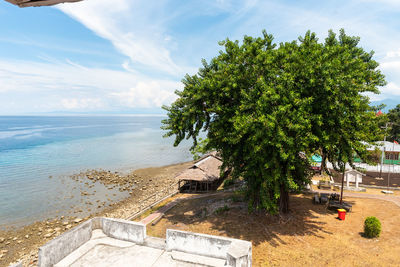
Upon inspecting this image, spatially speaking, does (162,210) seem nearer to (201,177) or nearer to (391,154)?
(201,177)

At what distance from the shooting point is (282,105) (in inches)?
437

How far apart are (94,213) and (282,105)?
22.0m

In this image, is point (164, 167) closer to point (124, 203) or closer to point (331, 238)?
point (124, 203)

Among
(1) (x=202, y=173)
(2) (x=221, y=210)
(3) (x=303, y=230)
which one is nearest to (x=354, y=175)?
(3) (x=303, y=230)

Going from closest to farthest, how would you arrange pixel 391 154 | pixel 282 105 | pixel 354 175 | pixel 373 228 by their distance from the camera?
1. pixel 282 105
2. pixel 373 228
3. pixel 354 175
4. pixel 391 154

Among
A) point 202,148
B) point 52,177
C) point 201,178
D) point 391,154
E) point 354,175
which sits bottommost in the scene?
point 52,177

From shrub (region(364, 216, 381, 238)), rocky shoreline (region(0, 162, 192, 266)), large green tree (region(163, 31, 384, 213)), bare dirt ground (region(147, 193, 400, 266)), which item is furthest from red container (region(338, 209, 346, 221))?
rocky shoreline (region(0, 162, 192, 266))

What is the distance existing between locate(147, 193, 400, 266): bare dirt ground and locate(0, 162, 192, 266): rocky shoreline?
30.5 ft

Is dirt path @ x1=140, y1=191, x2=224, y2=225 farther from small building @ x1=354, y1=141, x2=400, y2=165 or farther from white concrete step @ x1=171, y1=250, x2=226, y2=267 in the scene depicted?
small building @ x1=354, y1=141, x2=400, y2=165

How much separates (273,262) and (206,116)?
9568 mm

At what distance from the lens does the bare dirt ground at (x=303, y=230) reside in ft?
34.8

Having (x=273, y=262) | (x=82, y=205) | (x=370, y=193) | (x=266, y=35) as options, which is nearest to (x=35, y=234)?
(x=82, y=205)

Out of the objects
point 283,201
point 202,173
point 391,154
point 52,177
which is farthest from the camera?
point 52,177

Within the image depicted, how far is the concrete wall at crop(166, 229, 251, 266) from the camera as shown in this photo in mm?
8102
